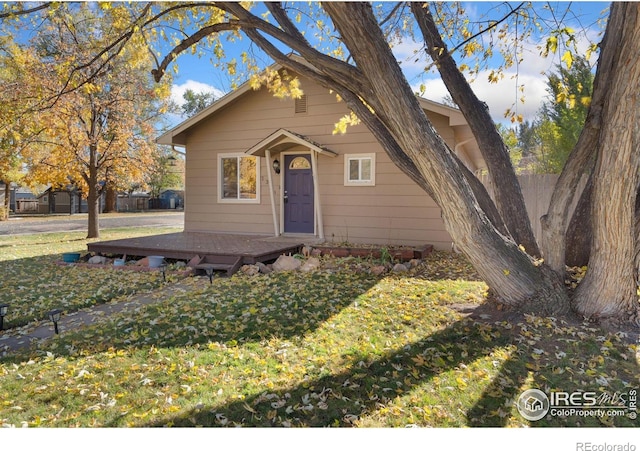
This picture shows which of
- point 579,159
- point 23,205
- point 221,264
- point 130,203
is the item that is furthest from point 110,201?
point 579,159

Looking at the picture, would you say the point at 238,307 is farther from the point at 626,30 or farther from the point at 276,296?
the point at 626,30

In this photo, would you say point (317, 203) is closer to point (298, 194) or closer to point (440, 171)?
point (298, 194)

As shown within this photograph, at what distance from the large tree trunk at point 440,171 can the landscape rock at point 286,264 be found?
3643mm

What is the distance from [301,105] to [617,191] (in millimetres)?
7476

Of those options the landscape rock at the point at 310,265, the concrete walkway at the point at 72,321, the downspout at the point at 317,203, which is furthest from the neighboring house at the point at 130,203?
the concrete walkway at the point at 72,321

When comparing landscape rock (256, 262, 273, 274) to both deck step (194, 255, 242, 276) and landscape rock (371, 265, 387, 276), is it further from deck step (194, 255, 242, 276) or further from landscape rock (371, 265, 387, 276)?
landscape rock (371, 265, 387, 276)

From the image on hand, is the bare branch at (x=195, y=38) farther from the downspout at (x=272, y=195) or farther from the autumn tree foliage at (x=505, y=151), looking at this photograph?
the downspout at (x=272, y=195)

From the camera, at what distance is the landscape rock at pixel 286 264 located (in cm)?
725

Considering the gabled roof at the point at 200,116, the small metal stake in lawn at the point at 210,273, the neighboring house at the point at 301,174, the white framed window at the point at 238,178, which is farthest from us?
the white framed window at the point at 238,178

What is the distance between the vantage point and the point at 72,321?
459cm

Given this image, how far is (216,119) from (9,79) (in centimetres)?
625

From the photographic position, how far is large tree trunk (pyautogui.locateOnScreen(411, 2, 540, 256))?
197 inches

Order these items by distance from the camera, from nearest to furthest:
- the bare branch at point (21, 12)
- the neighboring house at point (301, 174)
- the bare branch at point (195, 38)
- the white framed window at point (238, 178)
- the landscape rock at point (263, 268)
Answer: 1. the bare branch at point (195, 38)
2. the bare branch at point (21, 12)
3. the landscape rock at point (263, 268)
4. the neighboring house at point (301, 174)
5. the white framed window at point (238, 178)
